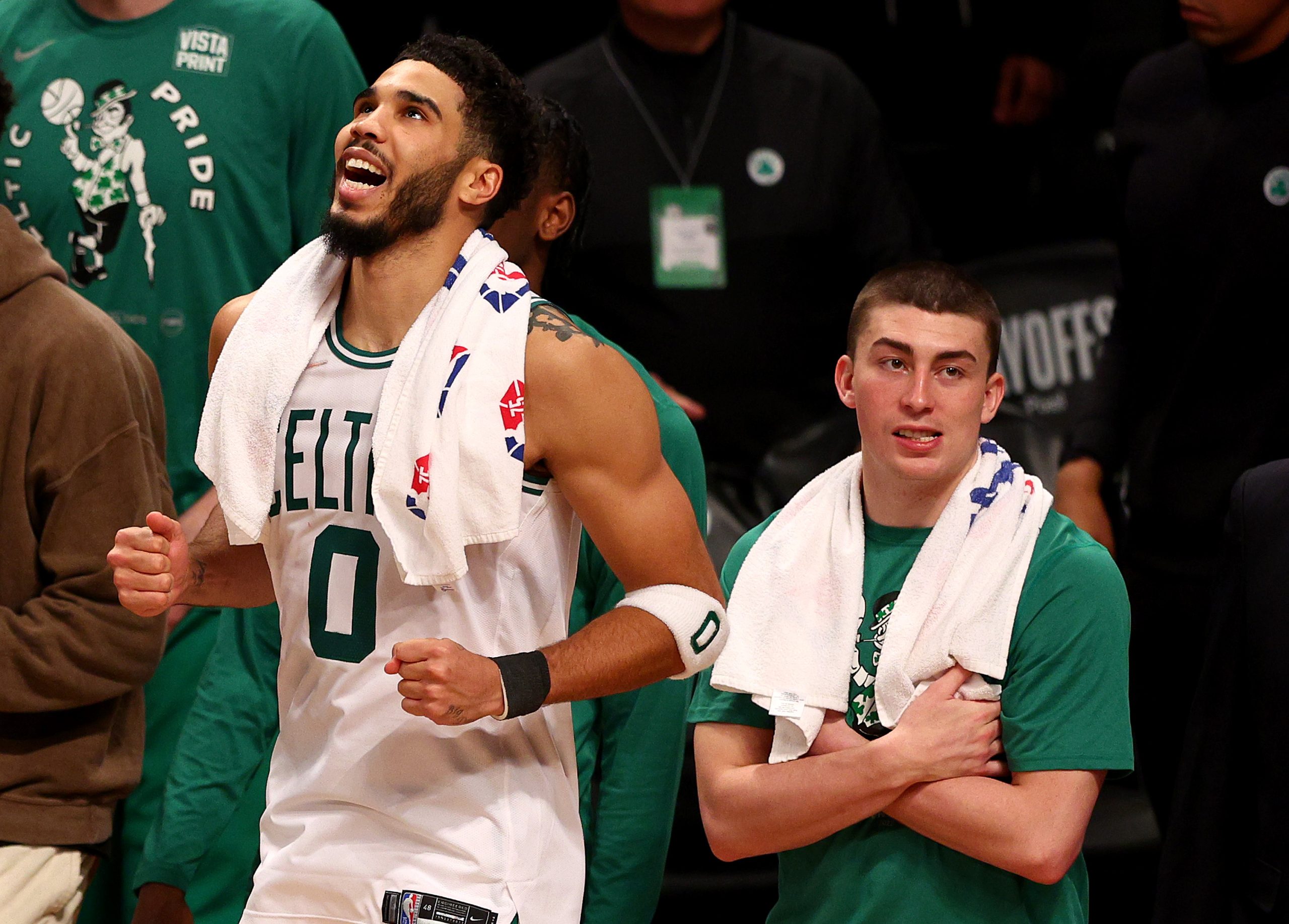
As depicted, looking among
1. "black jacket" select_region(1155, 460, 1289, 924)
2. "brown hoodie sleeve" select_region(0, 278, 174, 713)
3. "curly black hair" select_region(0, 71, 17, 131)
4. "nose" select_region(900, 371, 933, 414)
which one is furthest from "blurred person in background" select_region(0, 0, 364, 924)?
"black jacket" select_region(1155, 460, 1289, 924)

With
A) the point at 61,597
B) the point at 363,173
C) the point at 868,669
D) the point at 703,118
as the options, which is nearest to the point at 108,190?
the point at 61,597

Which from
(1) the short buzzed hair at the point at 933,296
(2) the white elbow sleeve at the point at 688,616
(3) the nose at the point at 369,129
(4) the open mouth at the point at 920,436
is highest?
(3) the nose at the point at 369,129

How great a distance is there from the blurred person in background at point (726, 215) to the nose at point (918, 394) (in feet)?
5.77

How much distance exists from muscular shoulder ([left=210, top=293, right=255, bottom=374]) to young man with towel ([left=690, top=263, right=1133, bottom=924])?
833mm

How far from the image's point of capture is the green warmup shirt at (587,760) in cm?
253

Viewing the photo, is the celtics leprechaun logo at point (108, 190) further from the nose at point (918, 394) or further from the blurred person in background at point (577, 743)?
the nose at point (918, 394)

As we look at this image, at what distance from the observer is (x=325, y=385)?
7.50 feet

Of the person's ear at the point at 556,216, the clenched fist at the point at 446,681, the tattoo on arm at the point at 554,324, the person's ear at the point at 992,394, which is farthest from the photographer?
the person's ear at the point at 556,216

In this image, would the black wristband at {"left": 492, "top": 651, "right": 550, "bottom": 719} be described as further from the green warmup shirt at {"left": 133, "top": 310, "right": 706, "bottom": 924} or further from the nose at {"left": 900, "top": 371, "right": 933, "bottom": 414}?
the nose at {"left": 900, "top": 371, "right": 933, "bottom": 414}

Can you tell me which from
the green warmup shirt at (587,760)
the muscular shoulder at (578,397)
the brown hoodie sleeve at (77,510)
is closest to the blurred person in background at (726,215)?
the green warmup shirt at (587,760)

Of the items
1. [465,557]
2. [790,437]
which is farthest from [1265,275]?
[465,557]

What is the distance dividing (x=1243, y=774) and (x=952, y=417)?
0.64 m

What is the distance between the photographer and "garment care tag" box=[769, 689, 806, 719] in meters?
2.29

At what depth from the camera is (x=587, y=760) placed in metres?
2.64
